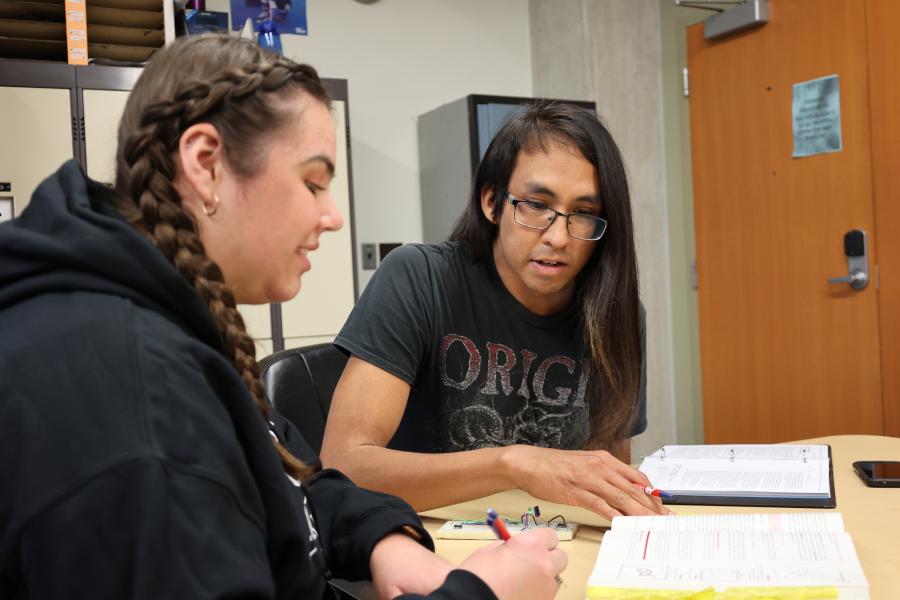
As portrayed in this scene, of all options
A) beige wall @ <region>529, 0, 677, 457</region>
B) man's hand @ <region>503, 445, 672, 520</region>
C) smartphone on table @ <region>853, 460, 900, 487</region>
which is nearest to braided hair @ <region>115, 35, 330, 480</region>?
man's hand @ <region>503, 445, 672, 520</region>

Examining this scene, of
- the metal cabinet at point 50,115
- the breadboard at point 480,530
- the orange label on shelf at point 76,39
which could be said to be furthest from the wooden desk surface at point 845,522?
the orange label on shelf at point 76,39

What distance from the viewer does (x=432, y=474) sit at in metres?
1.32

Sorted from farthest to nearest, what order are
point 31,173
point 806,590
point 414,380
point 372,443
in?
point 31,173, point 414,380, point 372,443, point 806,590

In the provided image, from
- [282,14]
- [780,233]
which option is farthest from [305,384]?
[780,233]

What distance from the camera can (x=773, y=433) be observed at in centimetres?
356

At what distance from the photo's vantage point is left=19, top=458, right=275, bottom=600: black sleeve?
0.57 metres

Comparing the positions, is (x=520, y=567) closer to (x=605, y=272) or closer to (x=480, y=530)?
(x=480, y=530)

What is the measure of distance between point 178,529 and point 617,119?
12.2ft

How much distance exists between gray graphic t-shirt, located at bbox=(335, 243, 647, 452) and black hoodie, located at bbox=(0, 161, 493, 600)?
0.88 metres

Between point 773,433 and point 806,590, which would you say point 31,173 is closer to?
point 806,590

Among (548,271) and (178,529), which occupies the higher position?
(548,271)

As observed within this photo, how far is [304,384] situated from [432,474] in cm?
44

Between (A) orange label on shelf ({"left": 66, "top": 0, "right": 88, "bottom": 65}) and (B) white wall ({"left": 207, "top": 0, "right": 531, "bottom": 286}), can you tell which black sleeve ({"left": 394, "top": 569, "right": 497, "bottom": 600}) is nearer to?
(A) orange label on shelf ({"left": 66, "top": 0, "right": 88, "bottom": 65})

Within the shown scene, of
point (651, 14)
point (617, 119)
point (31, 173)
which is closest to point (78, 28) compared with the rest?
point (31, 173)
